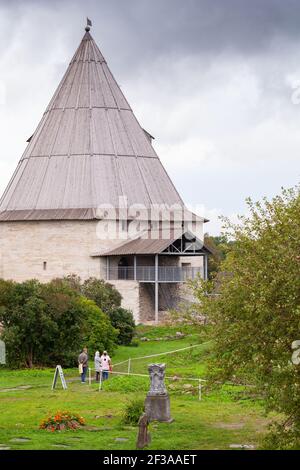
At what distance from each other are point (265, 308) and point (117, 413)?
6150mm

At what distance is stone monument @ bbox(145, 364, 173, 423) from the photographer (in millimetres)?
16625

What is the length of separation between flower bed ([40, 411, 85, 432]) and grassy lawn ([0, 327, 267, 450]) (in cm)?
18

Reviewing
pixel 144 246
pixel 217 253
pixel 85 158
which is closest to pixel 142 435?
pixel 144 246

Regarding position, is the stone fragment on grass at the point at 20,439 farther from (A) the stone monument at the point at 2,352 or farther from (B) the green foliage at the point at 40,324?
(A) the stone monument at the point at 2,352

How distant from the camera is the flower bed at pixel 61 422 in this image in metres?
15.6

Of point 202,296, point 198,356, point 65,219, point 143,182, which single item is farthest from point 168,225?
point 202,296

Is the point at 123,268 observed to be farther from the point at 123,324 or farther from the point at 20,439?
the point at 20,439

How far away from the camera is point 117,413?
17.6 metres

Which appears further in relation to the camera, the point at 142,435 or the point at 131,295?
the point at 131,295

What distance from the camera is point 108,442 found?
1430 cm

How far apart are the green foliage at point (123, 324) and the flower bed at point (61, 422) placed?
61.8 feet

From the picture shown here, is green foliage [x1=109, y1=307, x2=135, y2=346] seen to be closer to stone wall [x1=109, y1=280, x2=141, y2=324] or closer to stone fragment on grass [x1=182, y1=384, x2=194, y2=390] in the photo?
stone wall [x1=109, y1=280, x2=141, y2=324]

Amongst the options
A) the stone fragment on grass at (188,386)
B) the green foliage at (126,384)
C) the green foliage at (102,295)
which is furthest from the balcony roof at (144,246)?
the stone fragment on grass at (188,386)

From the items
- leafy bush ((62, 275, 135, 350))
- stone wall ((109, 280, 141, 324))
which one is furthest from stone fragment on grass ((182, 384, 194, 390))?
stone wall ((109, 280, 141, 324))
